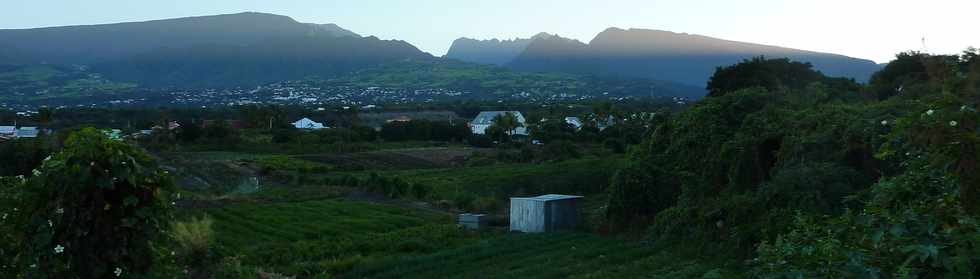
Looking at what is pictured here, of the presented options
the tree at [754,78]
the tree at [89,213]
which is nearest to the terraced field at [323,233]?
the tree at [89,213]

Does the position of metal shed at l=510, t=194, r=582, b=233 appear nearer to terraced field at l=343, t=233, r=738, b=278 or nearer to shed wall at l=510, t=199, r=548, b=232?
shed wall at l=510, t=199, r=548, b=232

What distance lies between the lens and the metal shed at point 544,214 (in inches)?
777

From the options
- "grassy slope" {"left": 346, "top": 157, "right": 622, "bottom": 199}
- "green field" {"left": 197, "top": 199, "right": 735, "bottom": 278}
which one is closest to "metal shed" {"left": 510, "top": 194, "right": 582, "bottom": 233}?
"green field" {"left": 197, "top": 199, "right": 735, "bottom": 278}

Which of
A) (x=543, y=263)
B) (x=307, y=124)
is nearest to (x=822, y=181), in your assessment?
(x=543, y=263)

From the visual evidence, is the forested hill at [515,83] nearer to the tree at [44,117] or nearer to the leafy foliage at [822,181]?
the tree at [44,117]

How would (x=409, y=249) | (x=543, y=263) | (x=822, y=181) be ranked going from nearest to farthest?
(x=822, y=181), (x=543, y=263), (x=409, y=249)

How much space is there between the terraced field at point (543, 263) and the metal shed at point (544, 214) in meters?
2.28

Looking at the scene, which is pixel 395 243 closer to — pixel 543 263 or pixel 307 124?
pixel 543 263

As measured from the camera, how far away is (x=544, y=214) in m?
19.7

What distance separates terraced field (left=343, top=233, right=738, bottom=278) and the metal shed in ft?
7.49

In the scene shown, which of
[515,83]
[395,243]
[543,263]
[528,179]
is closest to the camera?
[543,263]

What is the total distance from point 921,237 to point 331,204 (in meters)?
22.0

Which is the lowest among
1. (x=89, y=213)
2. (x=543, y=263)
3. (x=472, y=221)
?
(x=472, y=221)

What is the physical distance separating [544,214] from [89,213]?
1572 centimetres
